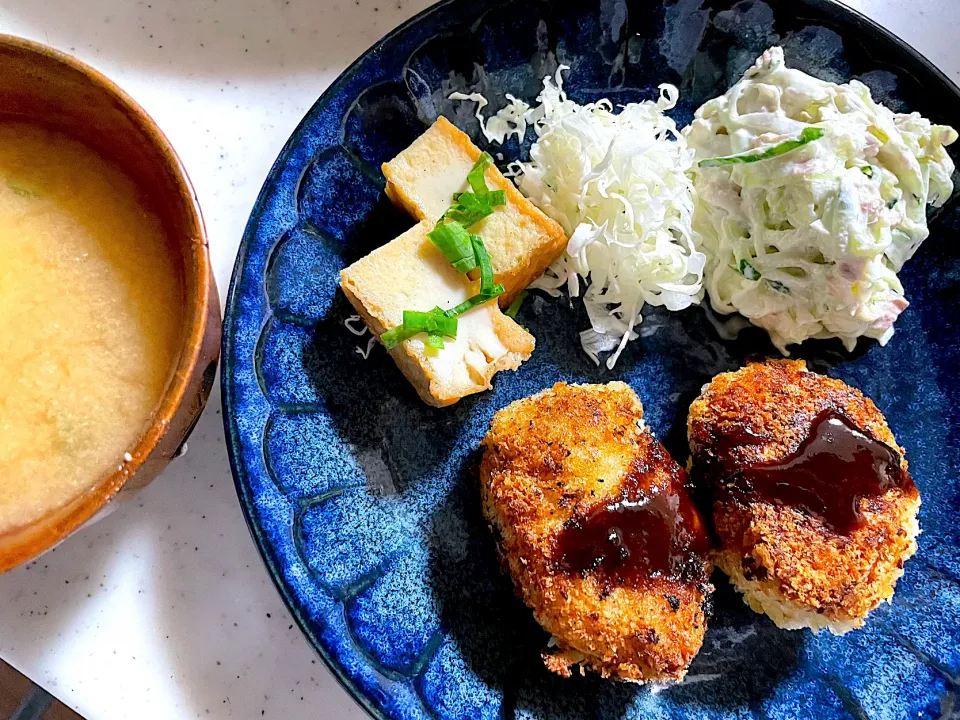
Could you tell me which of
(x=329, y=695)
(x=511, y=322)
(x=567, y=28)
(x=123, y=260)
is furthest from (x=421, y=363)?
(x=567, y=28)

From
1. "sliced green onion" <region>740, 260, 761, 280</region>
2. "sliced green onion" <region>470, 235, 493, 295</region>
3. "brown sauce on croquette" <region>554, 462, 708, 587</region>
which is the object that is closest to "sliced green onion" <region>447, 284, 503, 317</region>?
"sliced green onion" <region>470, 235, 493, 295</region>

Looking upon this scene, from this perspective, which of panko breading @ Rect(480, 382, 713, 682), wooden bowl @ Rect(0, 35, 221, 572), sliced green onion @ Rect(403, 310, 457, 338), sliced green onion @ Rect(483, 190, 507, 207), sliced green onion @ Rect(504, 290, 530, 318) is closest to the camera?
wooden bowl @ Rect(0, 35, 221, 572)

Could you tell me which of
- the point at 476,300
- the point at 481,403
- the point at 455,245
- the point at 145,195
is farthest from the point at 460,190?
the point at 145,195

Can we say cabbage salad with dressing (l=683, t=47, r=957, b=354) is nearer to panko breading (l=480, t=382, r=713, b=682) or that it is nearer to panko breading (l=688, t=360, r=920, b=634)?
panko breading (l=688, t=360, r=920, b=634)

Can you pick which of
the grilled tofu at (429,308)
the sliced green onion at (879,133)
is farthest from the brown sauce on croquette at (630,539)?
the sliced green onion at (879,133)

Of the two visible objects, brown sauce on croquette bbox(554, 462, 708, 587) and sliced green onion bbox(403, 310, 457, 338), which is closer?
brown sauce on croquette bbox(554, 462, 708, 587)

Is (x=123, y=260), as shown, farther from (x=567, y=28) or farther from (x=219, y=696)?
(x=567, y=28)
